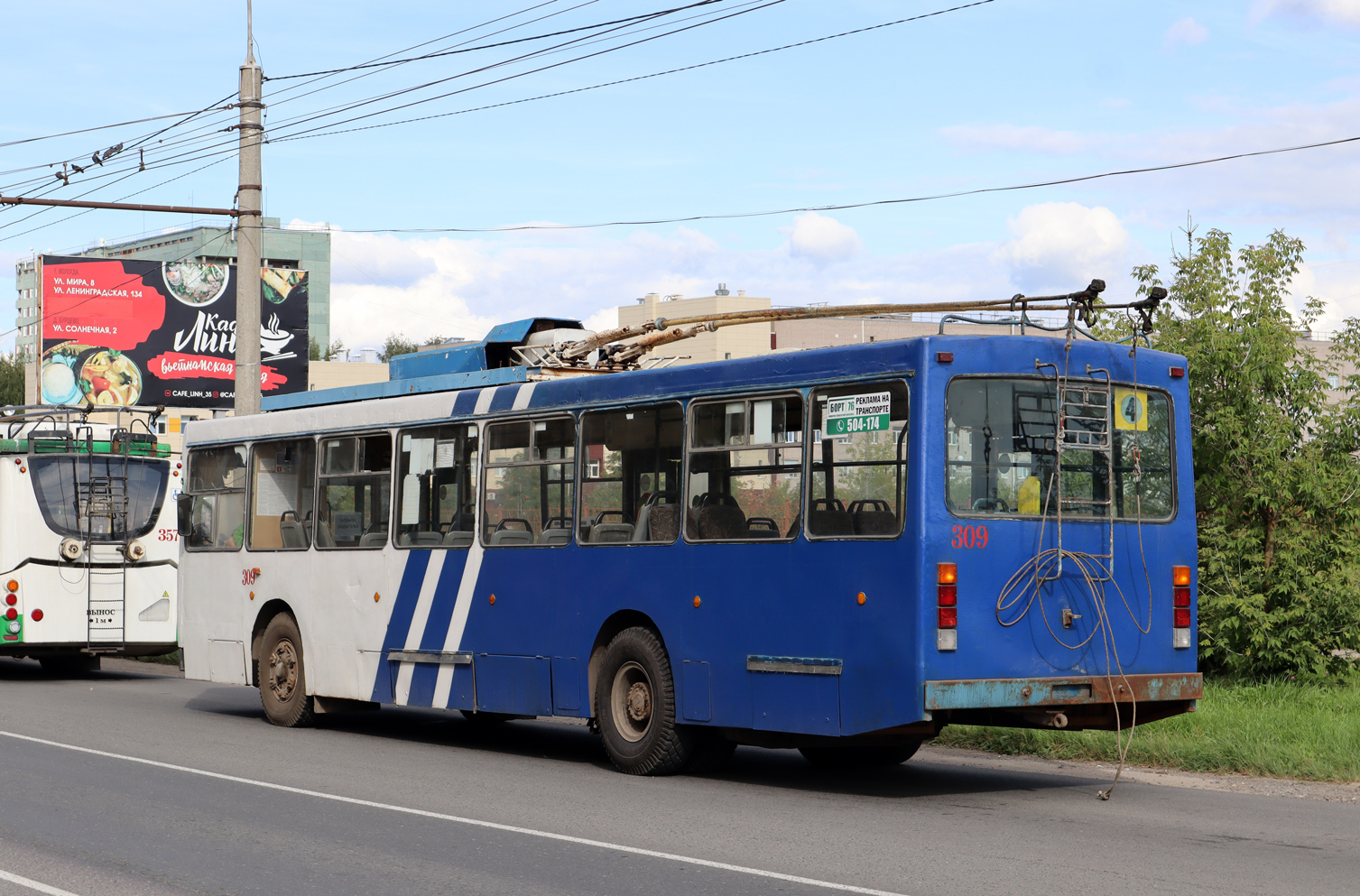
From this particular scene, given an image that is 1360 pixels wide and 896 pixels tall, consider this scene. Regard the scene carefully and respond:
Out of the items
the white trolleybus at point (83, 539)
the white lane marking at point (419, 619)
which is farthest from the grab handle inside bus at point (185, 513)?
the white trolleybus at point (83, 539)

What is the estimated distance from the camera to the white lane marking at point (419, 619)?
1400cm

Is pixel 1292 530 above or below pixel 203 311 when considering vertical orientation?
below

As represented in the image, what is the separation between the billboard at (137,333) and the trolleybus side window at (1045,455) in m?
37.2

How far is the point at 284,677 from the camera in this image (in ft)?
52.4

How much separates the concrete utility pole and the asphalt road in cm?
833

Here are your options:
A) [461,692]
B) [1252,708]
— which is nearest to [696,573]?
[461,692]

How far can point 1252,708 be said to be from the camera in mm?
13938

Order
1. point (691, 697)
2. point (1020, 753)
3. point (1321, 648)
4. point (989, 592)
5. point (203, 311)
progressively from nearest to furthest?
point (989, 592)
point (691, 697)
point (1020, 753)
point (1321, 648)
point (203, 311)

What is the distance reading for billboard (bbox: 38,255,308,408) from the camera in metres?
45.2

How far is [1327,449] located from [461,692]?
9287 millimetres

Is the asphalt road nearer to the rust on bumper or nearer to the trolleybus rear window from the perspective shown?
the rust on bumper

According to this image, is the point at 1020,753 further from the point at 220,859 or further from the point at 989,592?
the point at 220,859

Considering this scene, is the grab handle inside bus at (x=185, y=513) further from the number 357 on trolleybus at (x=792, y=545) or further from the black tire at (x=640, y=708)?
the black tire at (x=640, y=708)

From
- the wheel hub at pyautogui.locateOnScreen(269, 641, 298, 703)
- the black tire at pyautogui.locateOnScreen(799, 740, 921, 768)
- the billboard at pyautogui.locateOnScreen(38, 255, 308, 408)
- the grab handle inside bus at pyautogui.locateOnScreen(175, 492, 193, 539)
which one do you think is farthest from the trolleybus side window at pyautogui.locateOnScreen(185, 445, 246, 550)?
the billboard at pyautogui.locateOnScreen(38, 255, 308, 408)
